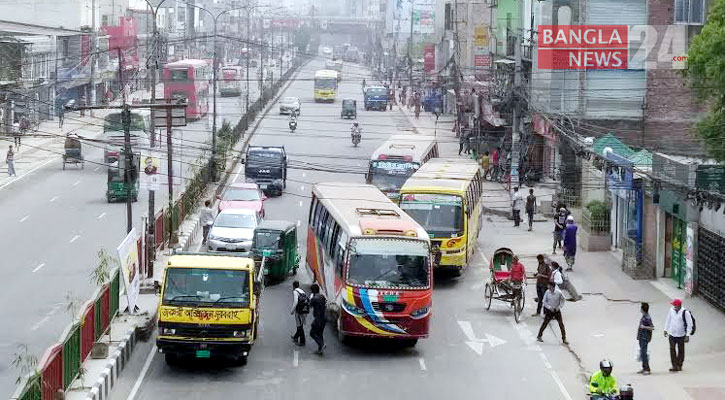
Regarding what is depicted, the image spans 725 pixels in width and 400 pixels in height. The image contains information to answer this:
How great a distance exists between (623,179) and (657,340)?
34.2 feet

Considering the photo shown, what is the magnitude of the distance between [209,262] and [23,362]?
12.8 ft

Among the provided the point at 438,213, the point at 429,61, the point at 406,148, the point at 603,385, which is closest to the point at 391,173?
the point at 406,148

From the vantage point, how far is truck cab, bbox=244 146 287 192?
52500 mm

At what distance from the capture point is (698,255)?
30.6 m

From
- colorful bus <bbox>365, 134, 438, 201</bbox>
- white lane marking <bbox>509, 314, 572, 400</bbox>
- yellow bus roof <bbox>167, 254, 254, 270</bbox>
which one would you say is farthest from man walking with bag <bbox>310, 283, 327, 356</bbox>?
colorful bus <bbox>365, 134, 438, 201</bbox>

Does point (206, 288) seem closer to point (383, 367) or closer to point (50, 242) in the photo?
point (383, 367)

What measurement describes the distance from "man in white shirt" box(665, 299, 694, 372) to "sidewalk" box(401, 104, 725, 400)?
0.32 metres

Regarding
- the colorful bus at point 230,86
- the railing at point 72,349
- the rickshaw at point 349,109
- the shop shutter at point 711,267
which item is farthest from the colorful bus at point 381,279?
the colorful bus at point 230,86

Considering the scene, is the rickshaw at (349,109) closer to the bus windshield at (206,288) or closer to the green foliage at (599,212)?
the green foliage at (599,212)

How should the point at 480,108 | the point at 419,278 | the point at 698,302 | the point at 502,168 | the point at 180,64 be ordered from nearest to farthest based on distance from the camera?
the point at 419,278 < the point at 698,302 < the point at 502,168 < the point at 480,108 < the point at 180,64

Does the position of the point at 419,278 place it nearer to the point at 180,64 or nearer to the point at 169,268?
the point at 169,268

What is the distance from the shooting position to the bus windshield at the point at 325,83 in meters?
104

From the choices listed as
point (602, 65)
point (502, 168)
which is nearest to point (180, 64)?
point (502, 168)

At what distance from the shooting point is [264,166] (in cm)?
5272
